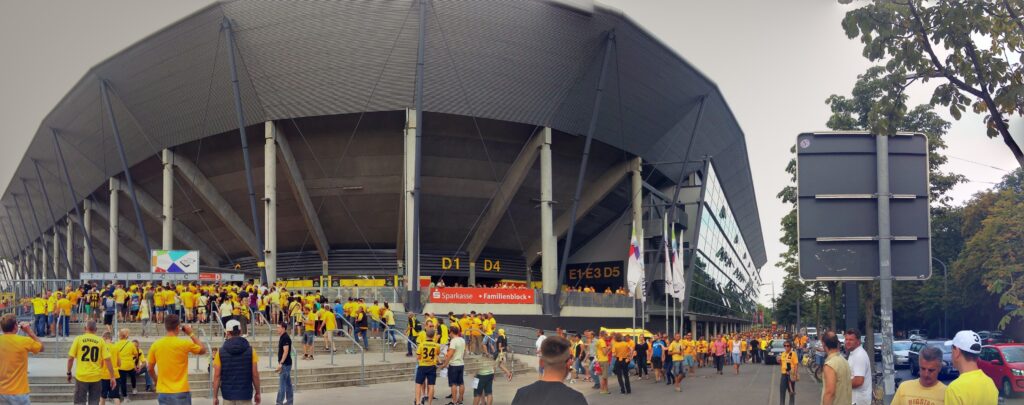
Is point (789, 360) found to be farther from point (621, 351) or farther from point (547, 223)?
point (547, 223)

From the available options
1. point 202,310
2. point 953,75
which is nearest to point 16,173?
point 202,310

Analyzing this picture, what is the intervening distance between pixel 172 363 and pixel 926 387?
23.8 feet

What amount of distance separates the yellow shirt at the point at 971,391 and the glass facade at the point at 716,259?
2155 inches

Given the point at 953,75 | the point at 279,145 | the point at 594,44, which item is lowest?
the point at 953,75

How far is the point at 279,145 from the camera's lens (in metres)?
43.8

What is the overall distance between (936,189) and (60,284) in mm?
31884

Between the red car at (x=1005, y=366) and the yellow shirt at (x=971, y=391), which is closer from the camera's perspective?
the yellow shirt at (x=971, y=391)

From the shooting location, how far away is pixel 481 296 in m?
41.1

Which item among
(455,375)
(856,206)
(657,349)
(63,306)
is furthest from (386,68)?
(856,206)

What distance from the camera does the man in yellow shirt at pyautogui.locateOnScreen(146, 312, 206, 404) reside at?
32.2ft

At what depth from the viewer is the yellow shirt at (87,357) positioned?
12820 mm

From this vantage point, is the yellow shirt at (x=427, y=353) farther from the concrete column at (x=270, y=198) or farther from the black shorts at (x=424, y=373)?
the concrete column at (x=270, y=198)

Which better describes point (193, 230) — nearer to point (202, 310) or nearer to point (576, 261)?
point (576, 261)

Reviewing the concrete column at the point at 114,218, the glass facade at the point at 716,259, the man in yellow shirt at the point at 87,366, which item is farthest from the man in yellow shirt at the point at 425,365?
the glass facade at the point at 716,259
